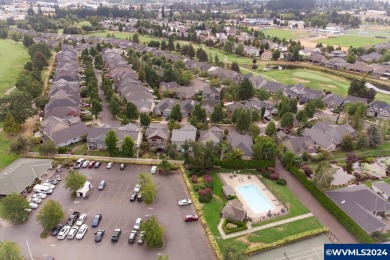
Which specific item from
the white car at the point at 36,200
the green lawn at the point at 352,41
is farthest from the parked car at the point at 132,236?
the green lawn at the point at 352,41

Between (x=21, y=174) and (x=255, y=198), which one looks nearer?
(x=255, y=198)

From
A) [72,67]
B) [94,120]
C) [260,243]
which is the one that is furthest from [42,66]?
[260,243]

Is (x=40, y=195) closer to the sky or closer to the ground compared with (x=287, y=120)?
closer to the ground

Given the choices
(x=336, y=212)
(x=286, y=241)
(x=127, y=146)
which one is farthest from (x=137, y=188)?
(x=336, y=212)

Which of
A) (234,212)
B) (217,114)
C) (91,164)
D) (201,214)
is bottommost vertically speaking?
(201,214)

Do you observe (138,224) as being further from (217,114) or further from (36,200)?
(217,114)

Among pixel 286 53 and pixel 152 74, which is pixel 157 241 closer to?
pixel 152 74
